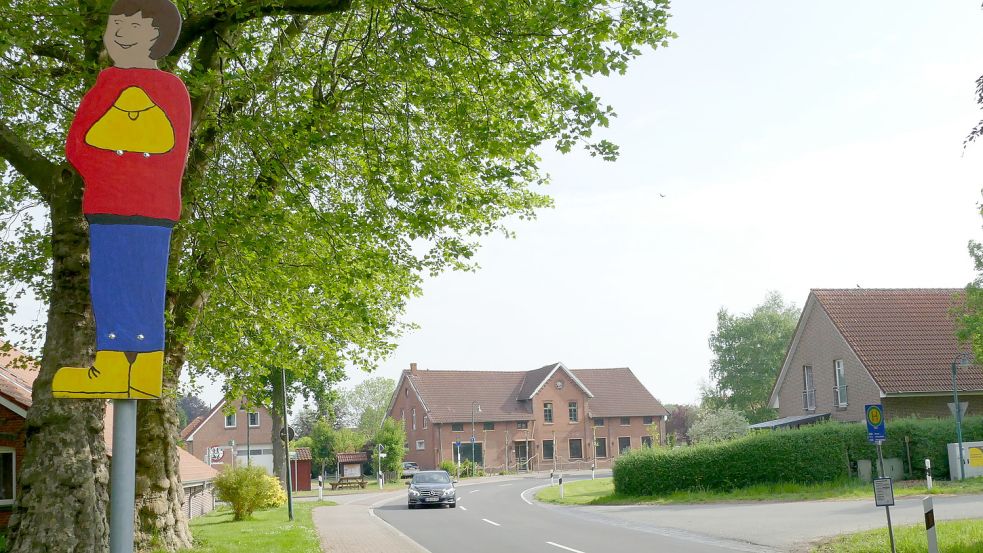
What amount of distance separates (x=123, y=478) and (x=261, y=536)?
19.8m

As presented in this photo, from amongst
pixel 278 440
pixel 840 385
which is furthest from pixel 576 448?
pixel 840 385

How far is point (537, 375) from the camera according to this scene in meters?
79.9

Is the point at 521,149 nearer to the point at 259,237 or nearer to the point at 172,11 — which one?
the point at 259,237

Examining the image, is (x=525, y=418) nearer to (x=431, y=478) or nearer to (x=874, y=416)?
(x=431, y=478)

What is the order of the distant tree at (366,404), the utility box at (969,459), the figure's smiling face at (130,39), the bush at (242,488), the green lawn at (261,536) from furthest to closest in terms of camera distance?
the distant tree at (366,404), the utility box at (969,459), the bush at (242,488), the green lawn at (261,536), the figure's smiling face at (130,39)

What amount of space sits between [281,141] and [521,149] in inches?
141

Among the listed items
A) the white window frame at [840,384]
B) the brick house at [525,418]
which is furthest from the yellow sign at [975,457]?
the brick house at [525,418]

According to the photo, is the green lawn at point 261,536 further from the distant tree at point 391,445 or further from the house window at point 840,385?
the distant tree at point 391,445

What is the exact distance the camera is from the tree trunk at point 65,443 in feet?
30.2

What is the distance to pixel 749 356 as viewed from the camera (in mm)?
82938

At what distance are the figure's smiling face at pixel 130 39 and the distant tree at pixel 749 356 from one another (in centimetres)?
8246

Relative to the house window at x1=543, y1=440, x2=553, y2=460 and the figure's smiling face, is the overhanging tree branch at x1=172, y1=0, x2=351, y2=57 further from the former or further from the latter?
the house window at x1=543, y1=440, x2=553, y2=460

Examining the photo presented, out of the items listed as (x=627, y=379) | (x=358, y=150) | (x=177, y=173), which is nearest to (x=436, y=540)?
(x=358, y=150)

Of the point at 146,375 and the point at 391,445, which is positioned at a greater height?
the point at 146,375
